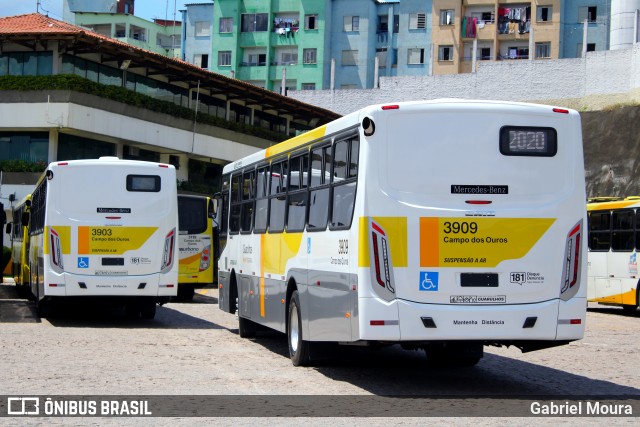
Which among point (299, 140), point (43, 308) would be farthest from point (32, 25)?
point (299, 140)

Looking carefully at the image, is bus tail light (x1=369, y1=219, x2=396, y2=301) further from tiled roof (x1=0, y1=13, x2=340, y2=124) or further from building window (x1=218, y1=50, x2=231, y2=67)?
building window (x1=218, y1=50, x2=231, y2=67)

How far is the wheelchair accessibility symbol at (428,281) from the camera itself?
1218cm

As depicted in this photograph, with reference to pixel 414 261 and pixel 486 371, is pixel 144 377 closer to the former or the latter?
pixel 414 261

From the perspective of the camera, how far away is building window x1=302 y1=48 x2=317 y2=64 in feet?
310

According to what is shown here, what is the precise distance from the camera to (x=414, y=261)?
40.0ft

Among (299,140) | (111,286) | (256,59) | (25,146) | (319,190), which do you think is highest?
(256,59)

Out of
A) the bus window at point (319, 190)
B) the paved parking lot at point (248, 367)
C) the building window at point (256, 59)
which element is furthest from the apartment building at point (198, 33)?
the bus window at point (319, 190)

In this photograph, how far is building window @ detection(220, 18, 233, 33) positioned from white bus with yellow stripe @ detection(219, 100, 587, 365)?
85.2 meters

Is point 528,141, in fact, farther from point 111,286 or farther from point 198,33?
point 198,33

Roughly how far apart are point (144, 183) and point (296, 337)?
27.2ft

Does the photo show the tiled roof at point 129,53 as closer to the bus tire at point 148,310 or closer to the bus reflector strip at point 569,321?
the bus tire at point 148,310

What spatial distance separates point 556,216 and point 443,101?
1717mm

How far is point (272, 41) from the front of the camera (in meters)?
95.6

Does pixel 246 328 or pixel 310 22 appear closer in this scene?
pixel 246 328
